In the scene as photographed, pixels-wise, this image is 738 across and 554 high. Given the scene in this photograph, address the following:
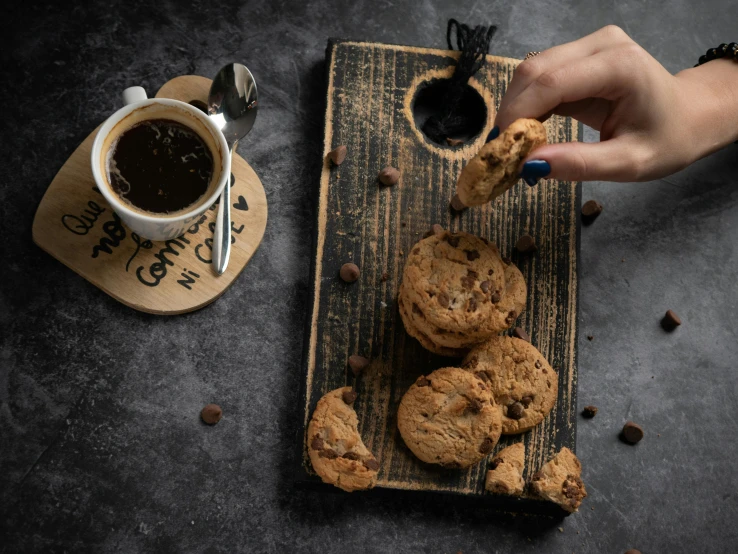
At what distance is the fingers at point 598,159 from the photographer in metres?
1.45

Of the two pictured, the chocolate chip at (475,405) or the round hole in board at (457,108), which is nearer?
A: the chocolate chip at (475,405)

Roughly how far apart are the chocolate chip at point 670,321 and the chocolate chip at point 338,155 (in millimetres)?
1097

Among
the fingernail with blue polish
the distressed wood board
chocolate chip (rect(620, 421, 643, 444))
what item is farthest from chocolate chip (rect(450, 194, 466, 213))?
chocolate chip (rect(620, 421, 643, 444))

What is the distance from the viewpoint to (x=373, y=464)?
1.70 m

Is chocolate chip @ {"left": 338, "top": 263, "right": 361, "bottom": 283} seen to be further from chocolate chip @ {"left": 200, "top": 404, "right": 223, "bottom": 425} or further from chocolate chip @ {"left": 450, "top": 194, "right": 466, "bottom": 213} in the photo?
chocolate chip @ {"left": 200, "top": 404, "right": 223, "bottom": 425}

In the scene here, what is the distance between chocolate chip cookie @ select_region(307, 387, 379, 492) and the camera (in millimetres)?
1681

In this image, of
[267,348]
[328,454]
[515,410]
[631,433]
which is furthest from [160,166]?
[631,433]

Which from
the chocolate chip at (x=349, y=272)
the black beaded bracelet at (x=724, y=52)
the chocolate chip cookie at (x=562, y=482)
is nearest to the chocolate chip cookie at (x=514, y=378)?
the chocolate chip cookie at (x=562, y=482)

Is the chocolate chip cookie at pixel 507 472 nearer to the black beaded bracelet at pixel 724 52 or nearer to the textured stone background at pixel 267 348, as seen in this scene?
the textured stone background at pixel 267 348

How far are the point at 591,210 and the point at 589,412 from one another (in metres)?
0.61

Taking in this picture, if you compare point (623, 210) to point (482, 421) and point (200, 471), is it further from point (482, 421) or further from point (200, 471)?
point (200, 471)

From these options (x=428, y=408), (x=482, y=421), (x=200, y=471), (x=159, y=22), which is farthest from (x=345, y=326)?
(x=159, y=22)

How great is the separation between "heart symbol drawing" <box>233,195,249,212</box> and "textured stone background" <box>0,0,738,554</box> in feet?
0.31

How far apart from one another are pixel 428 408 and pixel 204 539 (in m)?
0.74
